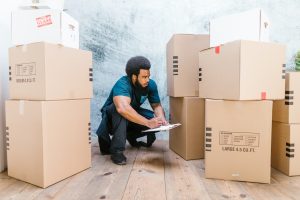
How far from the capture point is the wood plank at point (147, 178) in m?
1.33

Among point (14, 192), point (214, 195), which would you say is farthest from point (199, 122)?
point (14, 192)

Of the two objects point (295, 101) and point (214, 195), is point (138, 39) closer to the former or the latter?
point (295, 101)

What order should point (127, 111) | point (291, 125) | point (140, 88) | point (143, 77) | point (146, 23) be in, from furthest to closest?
point (146, 23)
point (140, 88)
point (143, 77)
point (127, 111)
point (291, 125)

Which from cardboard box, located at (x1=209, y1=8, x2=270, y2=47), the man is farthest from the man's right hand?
cardboard box, located at (x1=209, y1=8, x2=270, y2=47)

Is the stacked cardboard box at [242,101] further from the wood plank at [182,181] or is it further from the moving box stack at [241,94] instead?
the wood plank at [182,181]

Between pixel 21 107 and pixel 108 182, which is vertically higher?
pixel 21 107

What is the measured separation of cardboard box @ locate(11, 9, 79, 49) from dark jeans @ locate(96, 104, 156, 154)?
0.64 meters

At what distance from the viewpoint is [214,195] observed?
1.33 metres

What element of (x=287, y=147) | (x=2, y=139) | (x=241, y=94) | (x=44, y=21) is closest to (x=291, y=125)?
(x=287, y=147)

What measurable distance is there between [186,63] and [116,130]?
676 mm

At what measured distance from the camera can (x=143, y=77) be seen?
1.97 m

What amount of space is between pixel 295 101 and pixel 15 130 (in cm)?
157

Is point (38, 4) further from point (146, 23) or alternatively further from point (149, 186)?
point (146, 23)

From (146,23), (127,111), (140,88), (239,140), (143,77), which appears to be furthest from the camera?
(146,23)
